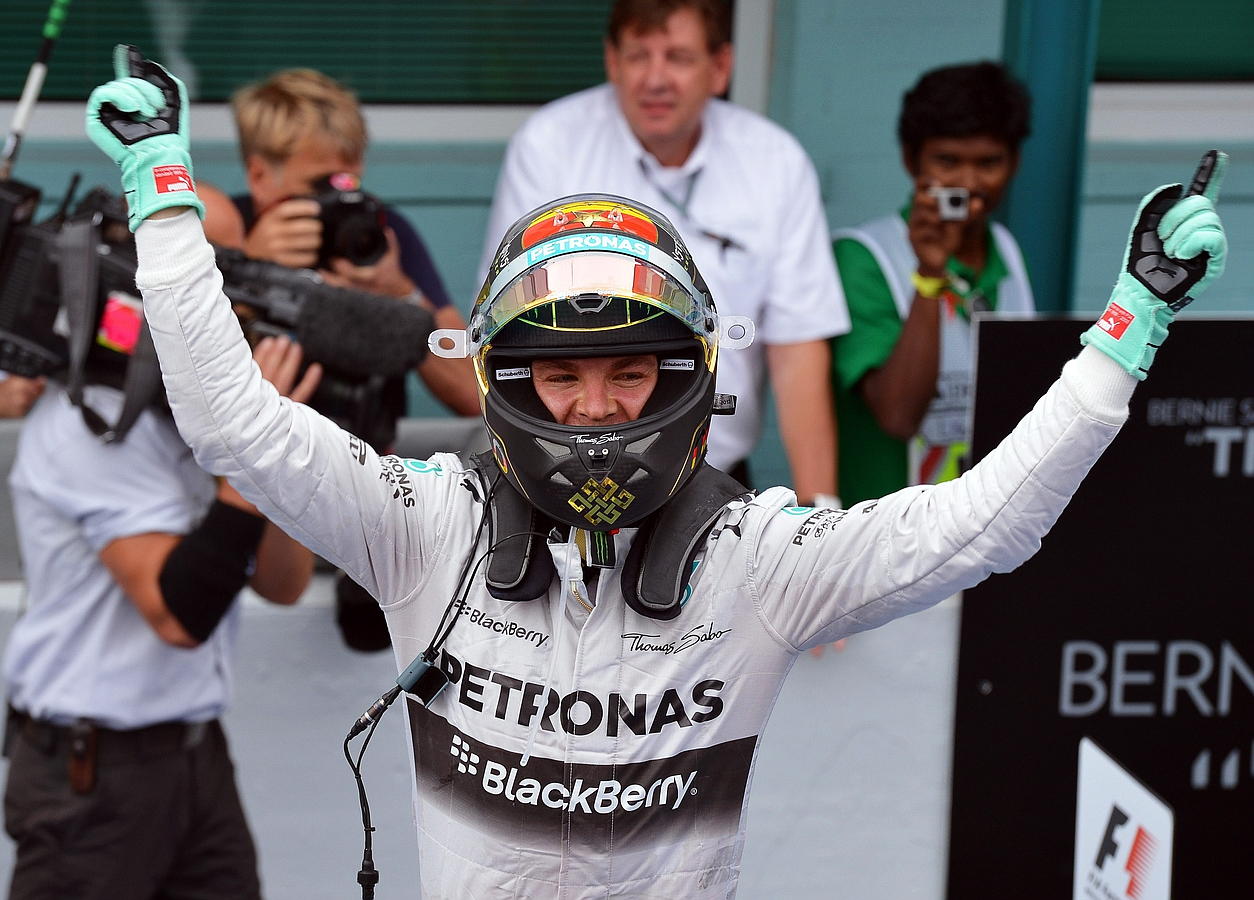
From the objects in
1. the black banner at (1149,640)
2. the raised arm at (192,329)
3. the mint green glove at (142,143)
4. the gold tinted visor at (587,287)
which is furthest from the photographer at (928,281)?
the mint green glove at (142,143)

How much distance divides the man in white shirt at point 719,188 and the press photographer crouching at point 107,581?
1.03 meters

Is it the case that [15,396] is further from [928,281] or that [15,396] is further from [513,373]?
[928,281]

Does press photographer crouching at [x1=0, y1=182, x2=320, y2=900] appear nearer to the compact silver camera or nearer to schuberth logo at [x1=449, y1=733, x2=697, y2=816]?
schuberth logo at [x1=449, y1=733, x2=697, y2=816]

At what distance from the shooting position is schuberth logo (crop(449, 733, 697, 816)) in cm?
215

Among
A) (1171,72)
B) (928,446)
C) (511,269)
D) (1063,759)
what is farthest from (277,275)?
(1171,72)

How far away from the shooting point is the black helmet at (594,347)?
81.2 inches

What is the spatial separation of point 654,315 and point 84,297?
1375 millimetres

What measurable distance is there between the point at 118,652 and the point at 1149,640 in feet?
6.86

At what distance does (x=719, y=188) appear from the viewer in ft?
13.0

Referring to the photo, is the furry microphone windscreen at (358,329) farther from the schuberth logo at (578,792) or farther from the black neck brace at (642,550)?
the schuberth logo at (578,792)

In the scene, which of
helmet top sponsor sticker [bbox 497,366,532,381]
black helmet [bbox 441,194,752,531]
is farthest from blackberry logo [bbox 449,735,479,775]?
helmet top sponsor sticker [bbox 497,366,532,381]

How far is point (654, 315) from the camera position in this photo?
2.12m

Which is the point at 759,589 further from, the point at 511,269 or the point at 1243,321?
the point at 1243,321

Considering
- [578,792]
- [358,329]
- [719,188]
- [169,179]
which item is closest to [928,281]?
[719,188]
